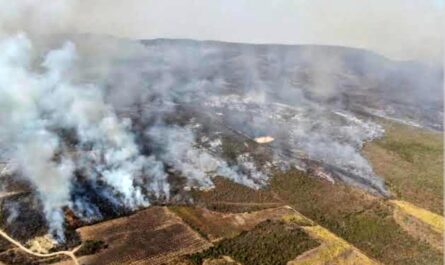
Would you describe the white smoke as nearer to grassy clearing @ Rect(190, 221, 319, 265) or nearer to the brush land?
the brush land

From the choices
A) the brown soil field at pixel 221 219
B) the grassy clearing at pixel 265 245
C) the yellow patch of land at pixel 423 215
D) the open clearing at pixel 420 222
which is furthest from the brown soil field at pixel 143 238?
the yellow patch of land at pixel 423 215

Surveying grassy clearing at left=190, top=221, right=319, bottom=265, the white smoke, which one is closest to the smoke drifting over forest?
the white smoke

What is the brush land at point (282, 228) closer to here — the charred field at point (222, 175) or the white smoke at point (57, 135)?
the charred field at point (222, 175)

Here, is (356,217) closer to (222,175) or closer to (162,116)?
(222,175)

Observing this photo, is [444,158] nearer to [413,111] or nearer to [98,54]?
[413,111]

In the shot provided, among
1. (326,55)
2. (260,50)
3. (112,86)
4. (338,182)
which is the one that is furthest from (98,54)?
(338,182)

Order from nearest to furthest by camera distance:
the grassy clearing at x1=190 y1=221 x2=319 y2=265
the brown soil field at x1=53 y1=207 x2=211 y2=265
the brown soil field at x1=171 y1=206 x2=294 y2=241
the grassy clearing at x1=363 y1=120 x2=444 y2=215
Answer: the brown soil field at x1=53 y1=207 x2=211 y2=265 < the grassy clearing at x1=190 y1=221 x2=319 y2=265 < the brown soil field at x1=171 y1=206 x2=294 y2=241 < the grassy clearing at x1=363 y1=120 x2=444 y2=215

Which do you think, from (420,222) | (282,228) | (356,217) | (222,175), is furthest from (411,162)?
(282,228)
